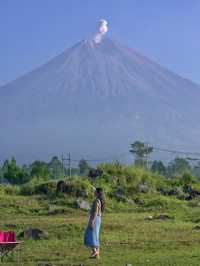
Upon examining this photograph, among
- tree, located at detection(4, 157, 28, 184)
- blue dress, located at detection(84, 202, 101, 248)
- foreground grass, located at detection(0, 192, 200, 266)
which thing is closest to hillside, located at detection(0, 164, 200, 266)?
foreground grass, located at detection(0, 192, 200, 266)

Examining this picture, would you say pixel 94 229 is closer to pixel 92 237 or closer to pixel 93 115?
pixel 92 237

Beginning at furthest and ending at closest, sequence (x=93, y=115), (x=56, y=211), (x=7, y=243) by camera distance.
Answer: (x=93, y=115)
(x=56, y=211)
(x=7, y=243)

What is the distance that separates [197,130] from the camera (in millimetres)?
132750

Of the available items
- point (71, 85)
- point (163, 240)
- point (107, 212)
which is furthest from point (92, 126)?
point (163, 240)

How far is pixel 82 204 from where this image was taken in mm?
29375

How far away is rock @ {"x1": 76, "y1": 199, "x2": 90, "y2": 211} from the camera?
28938mm

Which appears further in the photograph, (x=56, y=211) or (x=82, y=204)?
(x=82, y=204)

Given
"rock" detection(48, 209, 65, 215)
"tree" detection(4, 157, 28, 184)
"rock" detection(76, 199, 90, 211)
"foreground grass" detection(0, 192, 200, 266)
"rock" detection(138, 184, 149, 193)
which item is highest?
"tree" detection(4, 157, 28, 184)

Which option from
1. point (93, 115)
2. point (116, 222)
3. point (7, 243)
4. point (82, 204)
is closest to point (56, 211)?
point (82, 204)

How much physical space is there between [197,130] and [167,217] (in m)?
110

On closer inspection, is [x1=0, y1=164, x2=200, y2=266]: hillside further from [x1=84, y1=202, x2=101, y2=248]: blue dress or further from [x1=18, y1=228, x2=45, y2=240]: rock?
[x1=84, y1=202, x2=101, y2=248]: blue dress

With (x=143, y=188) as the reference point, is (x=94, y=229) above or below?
below

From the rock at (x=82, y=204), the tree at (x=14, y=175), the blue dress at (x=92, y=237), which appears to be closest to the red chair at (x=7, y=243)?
the blue dress at (x=92, y=237)

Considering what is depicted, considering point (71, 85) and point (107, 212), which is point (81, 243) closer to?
point (107, 212)
